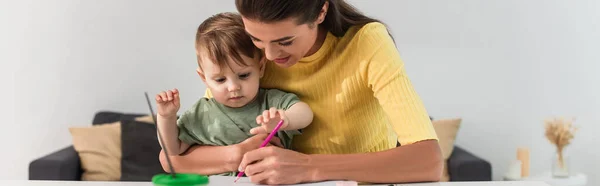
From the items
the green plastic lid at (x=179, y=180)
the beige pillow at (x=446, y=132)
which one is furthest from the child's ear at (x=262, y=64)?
the beige pillow at (x=446, y=132)

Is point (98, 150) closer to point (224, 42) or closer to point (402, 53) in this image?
point (402, 53)

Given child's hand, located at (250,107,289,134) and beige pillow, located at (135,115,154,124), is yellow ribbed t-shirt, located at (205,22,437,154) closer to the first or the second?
child's hand, located at (250,107,289,134)

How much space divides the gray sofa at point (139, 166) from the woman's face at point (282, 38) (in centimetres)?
227

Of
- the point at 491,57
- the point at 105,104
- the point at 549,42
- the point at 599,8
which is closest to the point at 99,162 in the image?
the point at 105,104

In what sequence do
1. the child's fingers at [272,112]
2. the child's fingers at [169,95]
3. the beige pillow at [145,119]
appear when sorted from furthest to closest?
the beige pillow at [145,119], the child's fingers at [169,95], the child's fingers at [272,112]

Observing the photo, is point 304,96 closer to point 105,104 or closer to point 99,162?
point 99,162

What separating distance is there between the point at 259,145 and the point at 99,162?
7.88 ft

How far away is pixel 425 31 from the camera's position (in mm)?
4234

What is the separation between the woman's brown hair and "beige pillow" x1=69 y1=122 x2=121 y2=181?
2.38m

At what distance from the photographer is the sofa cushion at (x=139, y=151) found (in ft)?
12.7

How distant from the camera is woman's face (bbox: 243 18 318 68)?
63.7 inches

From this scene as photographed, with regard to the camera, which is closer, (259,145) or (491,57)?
(259,145)

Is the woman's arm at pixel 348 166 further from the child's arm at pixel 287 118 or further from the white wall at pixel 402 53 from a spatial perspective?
the white wall at pixel 402 53

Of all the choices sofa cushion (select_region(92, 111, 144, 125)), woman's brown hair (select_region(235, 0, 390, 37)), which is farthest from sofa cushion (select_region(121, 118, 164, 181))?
woman's brown hair (select_region(235, 0, 390, 37))
